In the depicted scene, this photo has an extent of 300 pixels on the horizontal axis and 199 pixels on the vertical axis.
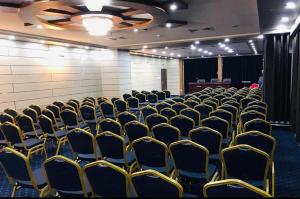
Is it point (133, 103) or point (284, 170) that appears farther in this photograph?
point (133, 103)

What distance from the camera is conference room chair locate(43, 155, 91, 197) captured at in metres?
2.47

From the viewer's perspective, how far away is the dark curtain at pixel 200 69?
2575cm

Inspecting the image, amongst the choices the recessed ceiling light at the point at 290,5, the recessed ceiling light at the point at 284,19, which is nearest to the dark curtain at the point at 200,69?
the recessed ceiling light at the point at 284,19

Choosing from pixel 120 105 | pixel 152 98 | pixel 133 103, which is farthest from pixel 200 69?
pixel 120 105

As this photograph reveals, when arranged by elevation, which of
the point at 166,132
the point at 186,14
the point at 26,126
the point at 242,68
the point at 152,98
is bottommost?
the point at 26,126

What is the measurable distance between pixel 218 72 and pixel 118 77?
1414 centimetres

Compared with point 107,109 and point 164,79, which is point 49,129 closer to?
point 107,109

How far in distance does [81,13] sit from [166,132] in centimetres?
374

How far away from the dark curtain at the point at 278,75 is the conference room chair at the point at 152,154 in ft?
21.9

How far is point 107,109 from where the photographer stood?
8047 mm

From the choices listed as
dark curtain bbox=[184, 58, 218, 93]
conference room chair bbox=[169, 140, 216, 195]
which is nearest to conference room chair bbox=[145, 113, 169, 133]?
conference room chair bbox=[169, 140, 216, 195]

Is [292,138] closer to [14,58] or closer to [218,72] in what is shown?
[14,58]

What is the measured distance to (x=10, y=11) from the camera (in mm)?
5387

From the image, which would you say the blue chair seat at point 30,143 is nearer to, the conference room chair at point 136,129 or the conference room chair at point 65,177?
the conference room chair at point 136,129
